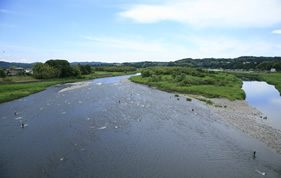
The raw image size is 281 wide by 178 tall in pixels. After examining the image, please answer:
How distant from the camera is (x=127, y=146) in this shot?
1906 centimetres

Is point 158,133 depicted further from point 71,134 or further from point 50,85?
point 50,85

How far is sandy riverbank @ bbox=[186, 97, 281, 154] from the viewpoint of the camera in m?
20.3

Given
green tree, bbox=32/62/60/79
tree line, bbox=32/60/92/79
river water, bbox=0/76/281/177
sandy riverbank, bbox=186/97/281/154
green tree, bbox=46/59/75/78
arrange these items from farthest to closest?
green tree, bbox=46/59/75/78, tree line, bbox=32/60/92/79, green tree, bbox=32/62/60/79, sandy riverbank, bbox=186/97/281/154, river water, bbox=0/76/281/177

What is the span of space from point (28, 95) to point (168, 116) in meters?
40.2

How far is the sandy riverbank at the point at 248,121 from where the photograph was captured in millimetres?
20253

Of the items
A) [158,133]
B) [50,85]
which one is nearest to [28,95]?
[50,85]

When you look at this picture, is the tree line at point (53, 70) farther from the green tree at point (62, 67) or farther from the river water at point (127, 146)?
the river water at point (127, 146)

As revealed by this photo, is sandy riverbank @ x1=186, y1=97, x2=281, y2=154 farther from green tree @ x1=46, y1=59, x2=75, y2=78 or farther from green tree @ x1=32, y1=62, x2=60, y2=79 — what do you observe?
green tree @ x1=46, y1=59, x2=75, y2=78

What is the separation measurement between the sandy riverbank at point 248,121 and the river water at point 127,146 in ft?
4.56

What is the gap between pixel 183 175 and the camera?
14.4m

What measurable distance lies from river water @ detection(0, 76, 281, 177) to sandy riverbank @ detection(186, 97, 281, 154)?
1389mm

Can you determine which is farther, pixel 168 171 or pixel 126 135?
pixel 126 135

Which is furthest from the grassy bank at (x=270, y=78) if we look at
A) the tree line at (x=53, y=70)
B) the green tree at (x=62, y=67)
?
the tree line at (x=53, y=70)

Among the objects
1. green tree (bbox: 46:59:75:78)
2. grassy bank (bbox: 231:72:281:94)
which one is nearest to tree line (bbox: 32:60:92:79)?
green tree (bbox: 46:59:75:78)
